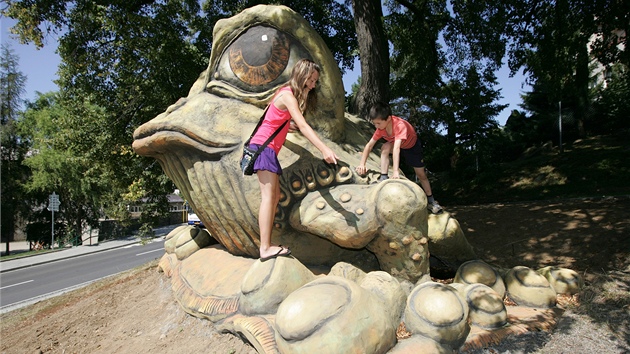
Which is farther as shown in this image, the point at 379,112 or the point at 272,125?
the point at 379,112

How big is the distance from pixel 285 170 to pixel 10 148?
27357mm

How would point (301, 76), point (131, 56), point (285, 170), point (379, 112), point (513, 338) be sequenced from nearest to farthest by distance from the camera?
point (513, 338)
point (301, 76)
point (285, 170)
point (379, 112)
point (131, 56)

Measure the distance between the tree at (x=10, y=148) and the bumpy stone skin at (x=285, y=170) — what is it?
24.6 m

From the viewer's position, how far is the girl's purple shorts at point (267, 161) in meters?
2.80

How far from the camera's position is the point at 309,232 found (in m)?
3.19

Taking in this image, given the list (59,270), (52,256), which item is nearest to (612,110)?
(59,270)

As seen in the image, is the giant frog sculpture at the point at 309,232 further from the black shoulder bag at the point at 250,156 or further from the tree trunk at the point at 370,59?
the tree trunk at the point at 370,59

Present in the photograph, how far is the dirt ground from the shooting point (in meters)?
2.90

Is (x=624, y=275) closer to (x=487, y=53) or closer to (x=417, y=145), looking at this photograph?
(x=417, y=145)

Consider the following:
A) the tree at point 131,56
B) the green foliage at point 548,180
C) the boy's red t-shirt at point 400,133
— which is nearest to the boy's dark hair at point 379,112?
the boy's red t-shirt at point 400,133

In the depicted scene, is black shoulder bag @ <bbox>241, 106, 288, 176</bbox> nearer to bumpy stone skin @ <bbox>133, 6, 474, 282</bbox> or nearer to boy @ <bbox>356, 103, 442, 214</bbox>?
bumpy stone skin @ <bbox>133, 6, 474, 282</bbox>

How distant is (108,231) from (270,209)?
28.3 meters

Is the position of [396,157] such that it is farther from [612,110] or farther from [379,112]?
[612,110]

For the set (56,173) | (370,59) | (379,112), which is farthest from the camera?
(56,173)
